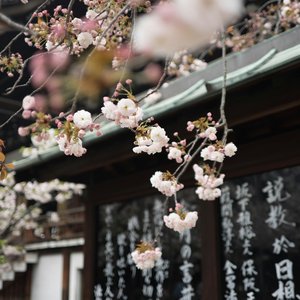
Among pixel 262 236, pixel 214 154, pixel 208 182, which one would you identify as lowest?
pixel 262 236

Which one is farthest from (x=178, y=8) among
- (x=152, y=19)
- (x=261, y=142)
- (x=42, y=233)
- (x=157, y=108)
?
(x=42, y=233)

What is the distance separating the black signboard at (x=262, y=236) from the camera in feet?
13.8

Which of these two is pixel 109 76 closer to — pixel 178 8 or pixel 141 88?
pixel 178 8

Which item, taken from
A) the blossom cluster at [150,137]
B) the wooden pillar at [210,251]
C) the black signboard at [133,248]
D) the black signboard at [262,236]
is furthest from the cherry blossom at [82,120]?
the black signboard at [133,248]

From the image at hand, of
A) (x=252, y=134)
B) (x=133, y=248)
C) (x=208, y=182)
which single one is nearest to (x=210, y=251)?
(x=252, y=134)

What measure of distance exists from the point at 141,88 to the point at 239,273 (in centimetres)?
428

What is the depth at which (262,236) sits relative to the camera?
14.6 feet

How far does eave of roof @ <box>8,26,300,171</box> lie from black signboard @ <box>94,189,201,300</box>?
1.25 meters

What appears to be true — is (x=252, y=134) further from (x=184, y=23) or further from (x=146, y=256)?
(x=184, y=23)

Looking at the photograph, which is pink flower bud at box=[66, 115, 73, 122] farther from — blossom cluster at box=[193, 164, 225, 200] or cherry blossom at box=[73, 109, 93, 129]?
blossom cluster at box=[193, 164, 225, 200]

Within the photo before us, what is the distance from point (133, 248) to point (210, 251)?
143 cm

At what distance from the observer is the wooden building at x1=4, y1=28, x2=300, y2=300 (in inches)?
152

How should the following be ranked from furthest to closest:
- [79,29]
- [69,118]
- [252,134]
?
1. [252,134]
2. [79,29]
3. [69,118]

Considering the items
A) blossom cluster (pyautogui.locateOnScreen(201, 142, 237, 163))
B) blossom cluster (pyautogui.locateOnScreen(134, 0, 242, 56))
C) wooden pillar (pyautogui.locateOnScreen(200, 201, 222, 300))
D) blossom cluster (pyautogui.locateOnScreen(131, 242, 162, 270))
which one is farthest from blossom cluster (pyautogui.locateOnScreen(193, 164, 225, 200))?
blossom cluster (pyautogui.locateOnScreen(134, 0, 242, 56))
